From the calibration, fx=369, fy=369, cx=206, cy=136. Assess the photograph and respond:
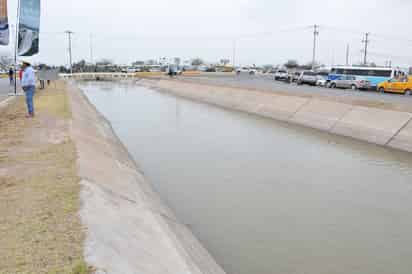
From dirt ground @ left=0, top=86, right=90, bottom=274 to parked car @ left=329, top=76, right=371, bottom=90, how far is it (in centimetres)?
3752

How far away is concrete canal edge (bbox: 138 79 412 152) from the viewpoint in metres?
19.4

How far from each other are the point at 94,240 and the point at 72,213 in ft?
3.34

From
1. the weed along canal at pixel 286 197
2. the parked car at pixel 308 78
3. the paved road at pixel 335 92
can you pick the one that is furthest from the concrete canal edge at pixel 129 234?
the parked car at pixel 308 78

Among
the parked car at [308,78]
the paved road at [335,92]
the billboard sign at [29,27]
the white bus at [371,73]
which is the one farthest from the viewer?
the parked car at [308,78]

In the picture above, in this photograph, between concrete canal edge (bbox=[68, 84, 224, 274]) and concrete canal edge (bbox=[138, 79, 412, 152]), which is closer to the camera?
concrete canal edge (bbox=[68, 84, 224, 274])

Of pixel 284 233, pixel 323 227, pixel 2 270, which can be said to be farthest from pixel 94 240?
pixel 323 227

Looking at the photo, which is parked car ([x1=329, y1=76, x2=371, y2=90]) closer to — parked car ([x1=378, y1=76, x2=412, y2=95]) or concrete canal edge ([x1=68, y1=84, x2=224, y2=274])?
parked car ([x1=378, y1=76, x2=412, y2=95])

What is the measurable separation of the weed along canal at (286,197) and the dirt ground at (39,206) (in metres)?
3.07

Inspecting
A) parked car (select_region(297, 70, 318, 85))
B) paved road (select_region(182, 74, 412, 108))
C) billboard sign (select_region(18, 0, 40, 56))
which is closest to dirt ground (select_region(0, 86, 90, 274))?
billboard sign (select_region(18, 0, 40, 56))

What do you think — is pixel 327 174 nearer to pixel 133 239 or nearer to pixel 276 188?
pixel 276 188

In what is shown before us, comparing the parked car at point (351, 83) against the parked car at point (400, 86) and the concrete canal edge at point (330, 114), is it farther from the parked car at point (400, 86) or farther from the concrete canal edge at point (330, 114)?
the concrete canal edge at point (330, 114)

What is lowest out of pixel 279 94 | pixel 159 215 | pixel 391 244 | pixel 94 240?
pixel 391 244

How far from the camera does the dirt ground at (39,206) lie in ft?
14.2

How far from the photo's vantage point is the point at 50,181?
7336 mm
